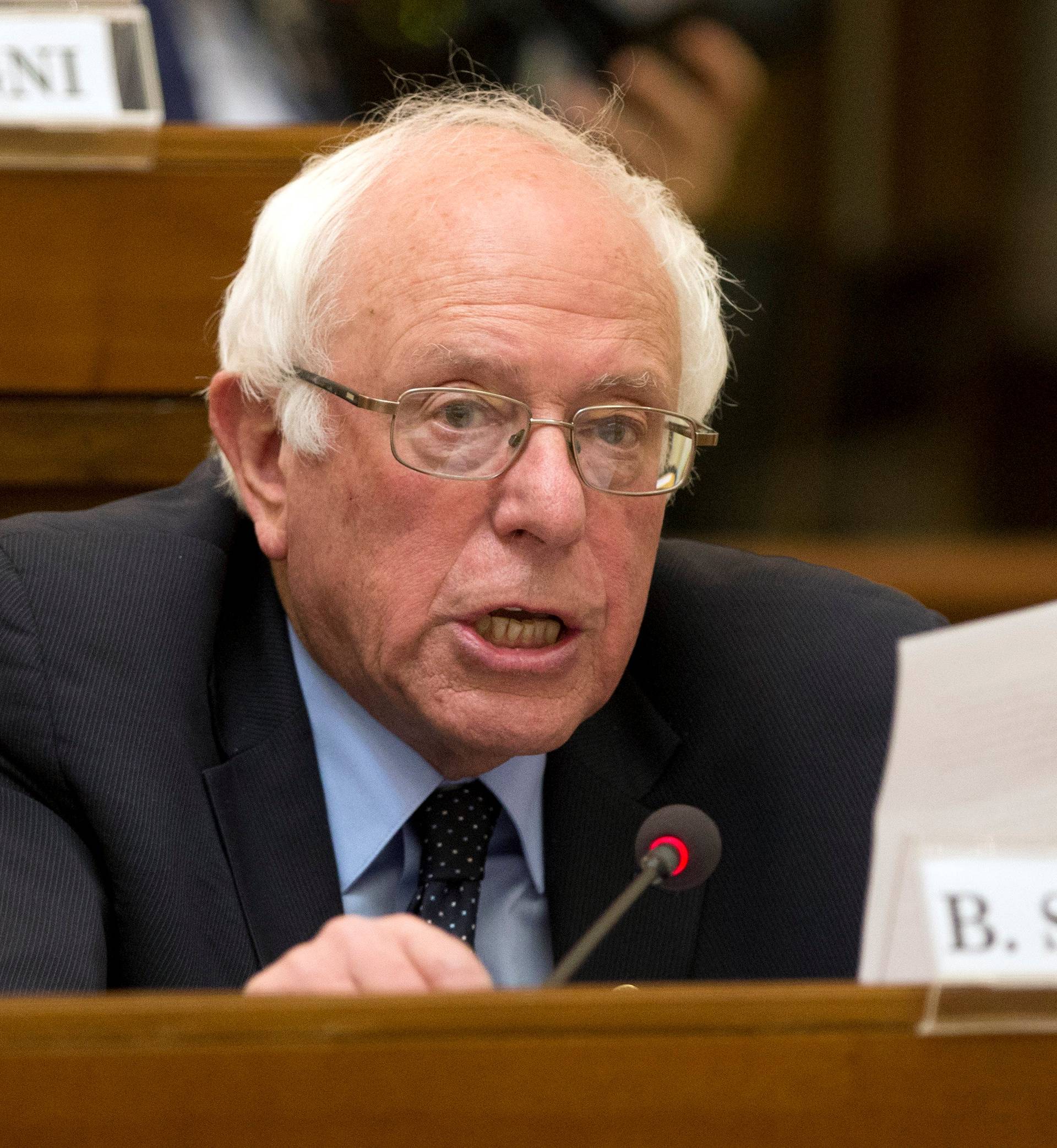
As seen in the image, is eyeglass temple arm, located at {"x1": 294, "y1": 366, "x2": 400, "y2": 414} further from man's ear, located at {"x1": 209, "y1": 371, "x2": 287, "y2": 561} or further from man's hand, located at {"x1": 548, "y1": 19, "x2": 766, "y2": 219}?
man's hand, located at {"x1": 548, "y1": 19, "x2": 766, "y2": 219}

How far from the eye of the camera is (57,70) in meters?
1.68

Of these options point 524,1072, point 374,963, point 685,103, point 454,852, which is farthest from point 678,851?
point 685,103

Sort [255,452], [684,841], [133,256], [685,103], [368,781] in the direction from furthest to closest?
1. [685,103]
2. [133,256]
3. [255,452]
4. [368,781]
5. [684,841]

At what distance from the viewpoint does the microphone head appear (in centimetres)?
104

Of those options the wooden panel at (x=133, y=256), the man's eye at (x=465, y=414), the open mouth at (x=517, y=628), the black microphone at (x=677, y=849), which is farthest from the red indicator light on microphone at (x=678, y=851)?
the wooden panel at (x=133, y=256)

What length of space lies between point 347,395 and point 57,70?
22.0 inches

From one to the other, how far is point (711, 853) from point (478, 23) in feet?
5.48

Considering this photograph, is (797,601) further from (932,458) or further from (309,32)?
(932,458)

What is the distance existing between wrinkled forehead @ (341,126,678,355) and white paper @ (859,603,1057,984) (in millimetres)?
721

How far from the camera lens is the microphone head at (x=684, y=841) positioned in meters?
1.04

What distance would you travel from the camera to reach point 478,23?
2342mm

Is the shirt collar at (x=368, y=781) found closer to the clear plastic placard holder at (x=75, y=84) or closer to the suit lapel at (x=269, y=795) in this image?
the suit lapel at (x=269, y=795)

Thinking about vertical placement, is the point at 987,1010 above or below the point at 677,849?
above

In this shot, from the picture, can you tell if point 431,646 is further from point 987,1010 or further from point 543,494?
point 987,1010
